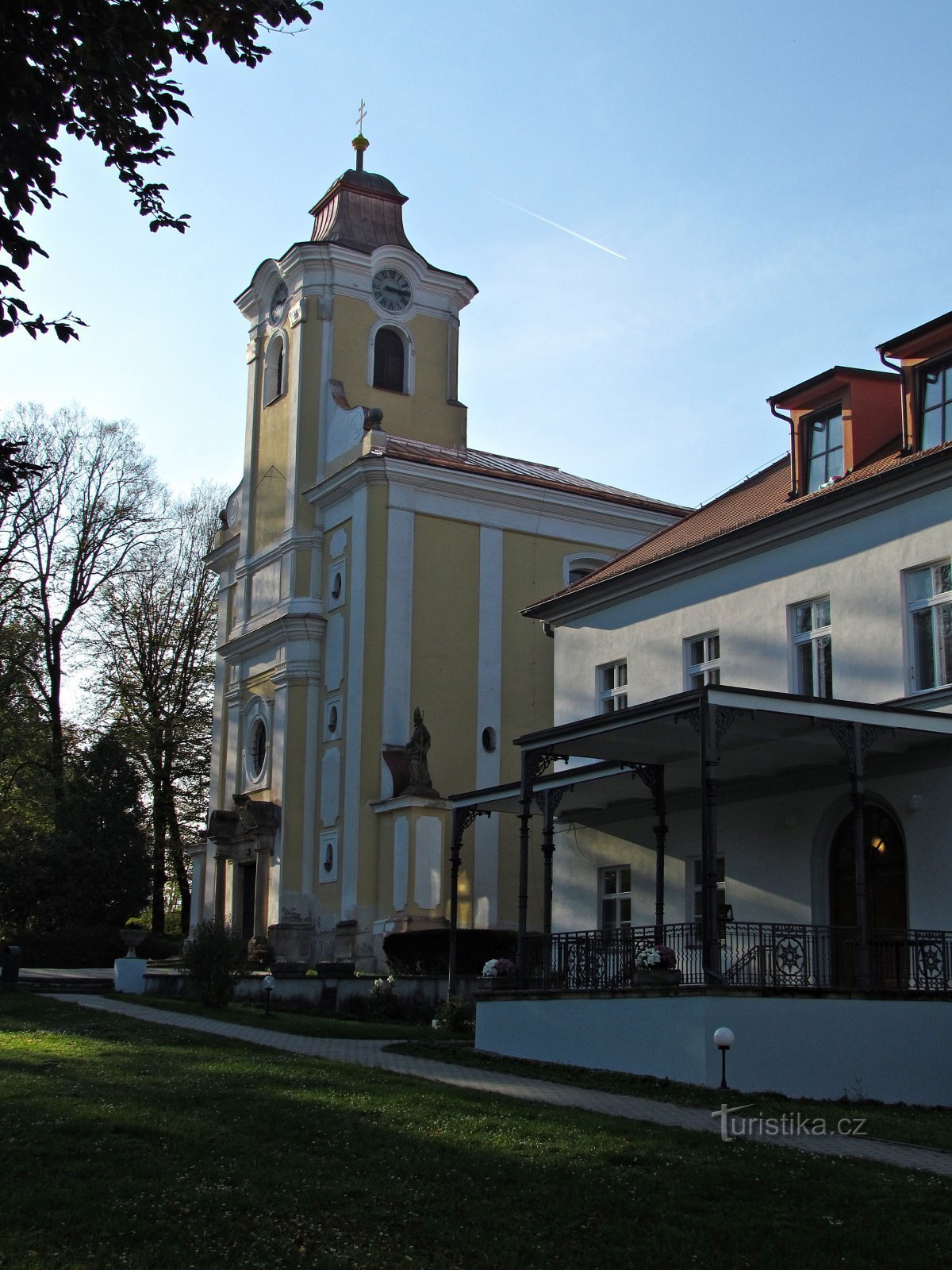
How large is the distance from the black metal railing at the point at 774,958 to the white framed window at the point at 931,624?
3.50 m

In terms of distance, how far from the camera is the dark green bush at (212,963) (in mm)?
25609

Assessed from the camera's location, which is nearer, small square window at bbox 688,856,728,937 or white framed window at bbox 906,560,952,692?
white framed window at bbox 906,560,952,692

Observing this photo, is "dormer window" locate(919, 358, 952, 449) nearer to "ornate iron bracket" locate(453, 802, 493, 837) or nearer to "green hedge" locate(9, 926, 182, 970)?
"ornate iron bracket" locate(453, 802, 493, 837)

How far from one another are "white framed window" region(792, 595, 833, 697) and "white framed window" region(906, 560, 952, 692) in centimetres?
154

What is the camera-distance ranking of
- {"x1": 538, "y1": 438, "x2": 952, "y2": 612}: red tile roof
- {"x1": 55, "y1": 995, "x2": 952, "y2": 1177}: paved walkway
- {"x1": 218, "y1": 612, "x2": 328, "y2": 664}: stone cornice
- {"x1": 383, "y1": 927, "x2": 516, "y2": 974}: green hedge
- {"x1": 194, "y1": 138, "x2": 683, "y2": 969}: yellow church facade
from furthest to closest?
{"x1": 218, "y1": 612, "x2": 328, "y2": 664}: stone cornice < {"x1": 194, "y1": 138, "x2": 683, "y2": 969}: yellow church facade < {"x1": 383, "y1": 927, "x2": 516, "y2": 974}: green hedge < {"x1": 538, "y1": 438, "x2": 952, "y2": 612}: red tile roof < {"x1": 55, "y1": 995, "x2": 952, "y2": 1177}: paved walkway

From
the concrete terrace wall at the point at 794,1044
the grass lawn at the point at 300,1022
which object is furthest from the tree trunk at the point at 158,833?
the concrete terrace wall at the point at 794,1044

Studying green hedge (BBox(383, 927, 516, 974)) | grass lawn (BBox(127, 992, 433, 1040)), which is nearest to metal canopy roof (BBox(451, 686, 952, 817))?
grass lawn (BBox(127, 992, 433, 1040))

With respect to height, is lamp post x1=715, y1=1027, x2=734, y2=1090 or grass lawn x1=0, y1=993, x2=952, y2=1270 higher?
lamp post x1=715, y1=1027, x2=734, y2=1090

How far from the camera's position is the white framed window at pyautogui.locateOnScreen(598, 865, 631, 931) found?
82.9 ft

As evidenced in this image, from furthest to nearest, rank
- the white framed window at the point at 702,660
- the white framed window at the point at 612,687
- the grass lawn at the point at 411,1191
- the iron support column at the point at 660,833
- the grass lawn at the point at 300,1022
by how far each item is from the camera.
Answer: the white framed window at the point at 612,687 < the white framed window at the point at 702,660 < the grass lawn at the point at 300,1022 < the iron support column at the point at 660,833 < the grass lawn at the point at 411,1191

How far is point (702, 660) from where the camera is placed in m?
24.1

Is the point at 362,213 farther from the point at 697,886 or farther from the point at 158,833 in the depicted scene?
the point at 697,886

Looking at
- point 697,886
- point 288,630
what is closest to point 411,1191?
point 697,886

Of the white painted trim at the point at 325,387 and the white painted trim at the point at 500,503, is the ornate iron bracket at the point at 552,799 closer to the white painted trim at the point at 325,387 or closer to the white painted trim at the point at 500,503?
the white painted trim at the point at 500,503
